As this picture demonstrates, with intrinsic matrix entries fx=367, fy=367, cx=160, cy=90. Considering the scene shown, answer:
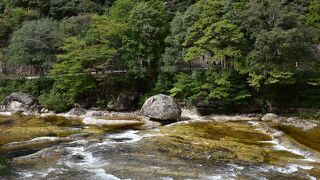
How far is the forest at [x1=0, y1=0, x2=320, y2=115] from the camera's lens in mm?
34000

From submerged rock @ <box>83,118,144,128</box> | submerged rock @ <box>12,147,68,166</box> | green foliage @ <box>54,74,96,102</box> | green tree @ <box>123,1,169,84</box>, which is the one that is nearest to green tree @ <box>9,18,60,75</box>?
green foliage @ <box>54,74,96,102</box>

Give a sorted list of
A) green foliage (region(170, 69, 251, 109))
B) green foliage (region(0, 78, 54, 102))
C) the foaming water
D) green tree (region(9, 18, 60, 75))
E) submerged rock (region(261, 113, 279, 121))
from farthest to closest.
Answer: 1. green tree (region(9, 18, 60, 75))
2. green foliage (region(0, 78, 54, 102))
3. green foliage (region(170, 69, 251, 109))
4. submerged rock (region(261, 113, 279, 121))
5. the foaming water

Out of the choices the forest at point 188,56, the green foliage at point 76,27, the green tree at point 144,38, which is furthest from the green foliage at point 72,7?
the green tree at point 144,38

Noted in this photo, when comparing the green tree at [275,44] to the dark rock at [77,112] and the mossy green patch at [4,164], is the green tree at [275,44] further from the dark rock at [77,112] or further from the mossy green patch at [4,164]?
the mossy green patch at [4,164]

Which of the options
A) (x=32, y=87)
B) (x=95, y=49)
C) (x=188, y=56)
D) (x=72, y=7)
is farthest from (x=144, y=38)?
(x=72, y=7)

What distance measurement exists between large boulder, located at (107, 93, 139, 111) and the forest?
2.76 feet

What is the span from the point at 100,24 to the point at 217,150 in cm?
2743

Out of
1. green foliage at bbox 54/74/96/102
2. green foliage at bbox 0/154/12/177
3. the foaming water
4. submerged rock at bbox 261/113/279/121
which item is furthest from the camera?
green foliage at bbox 54/74/96/102

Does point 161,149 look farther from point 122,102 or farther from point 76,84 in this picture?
point 76,84

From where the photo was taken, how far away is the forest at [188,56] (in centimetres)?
3400

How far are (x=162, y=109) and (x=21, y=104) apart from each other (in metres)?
19.0

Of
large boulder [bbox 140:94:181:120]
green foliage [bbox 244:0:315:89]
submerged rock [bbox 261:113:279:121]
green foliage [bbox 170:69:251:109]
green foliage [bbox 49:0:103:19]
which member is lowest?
submerged rock [bbox 261:113:279:121]

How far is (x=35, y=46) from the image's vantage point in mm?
49406

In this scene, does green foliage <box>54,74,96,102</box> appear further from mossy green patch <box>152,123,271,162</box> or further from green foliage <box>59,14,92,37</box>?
mossy green patch <box>152,123,271,162</box>
